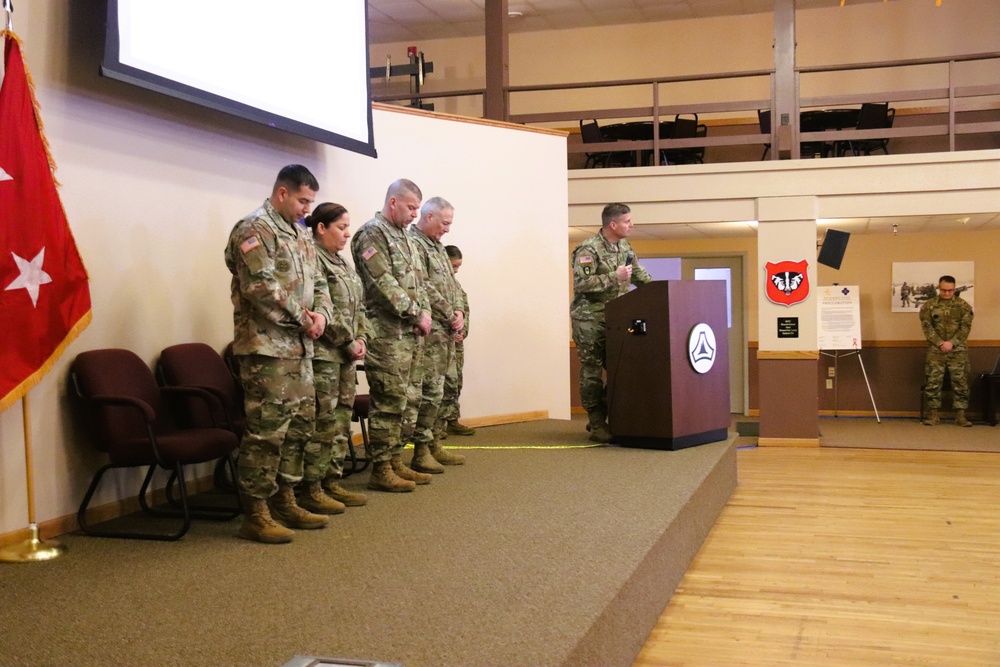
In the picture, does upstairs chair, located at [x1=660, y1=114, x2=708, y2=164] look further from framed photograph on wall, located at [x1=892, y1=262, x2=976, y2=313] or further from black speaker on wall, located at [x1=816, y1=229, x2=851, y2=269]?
framed photograph on wall, located at [x1=892, y1=262, x2=976, y2=313]

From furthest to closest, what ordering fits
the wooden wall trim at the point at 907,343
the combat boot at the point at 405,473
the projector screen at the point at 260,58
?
the wooden wall trim at the point at 907,343, the combat boot at the point at 405,473, the projector screen at the point at 260,58

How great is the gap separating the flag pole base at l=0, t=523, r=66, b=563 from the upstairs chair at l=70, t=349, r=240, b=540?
9.4 inches

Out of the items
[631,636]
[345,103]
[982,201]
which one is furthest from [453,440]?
[982,201]

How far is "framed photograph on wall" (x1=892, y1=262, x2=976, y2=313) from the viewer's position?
35.8ft

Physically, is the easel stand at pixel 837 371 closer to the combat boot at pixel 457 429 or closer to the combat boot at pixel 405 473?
the combat boot at pixel 457 429

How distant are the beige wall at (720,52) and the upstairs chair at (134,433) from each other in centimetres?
948

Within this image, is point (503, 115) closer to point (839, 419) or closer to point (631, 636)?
point (839, 419)

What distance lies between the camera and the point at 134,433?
12.1 feet

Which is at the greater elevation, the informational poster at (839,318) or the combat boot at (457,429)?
the informational poster at (839,318)

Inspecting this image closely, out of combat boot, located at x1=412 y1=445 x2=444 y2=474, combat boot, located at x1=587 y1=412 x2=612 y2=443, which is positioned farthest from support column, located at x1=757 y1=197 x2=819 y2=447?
combat boot, located at x1=412 y1=445 x2=444 y2=474

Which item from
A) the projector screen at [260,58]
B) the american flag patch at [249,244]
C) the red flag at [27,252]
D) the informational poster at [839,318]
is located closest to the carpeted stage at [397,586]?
the red flag at [27,252]

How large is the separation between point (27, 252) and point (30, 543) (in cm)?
100

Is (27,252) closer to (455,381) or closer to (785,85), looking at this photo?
(455,381)

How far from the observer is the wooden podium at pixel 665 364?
5.45 meters
